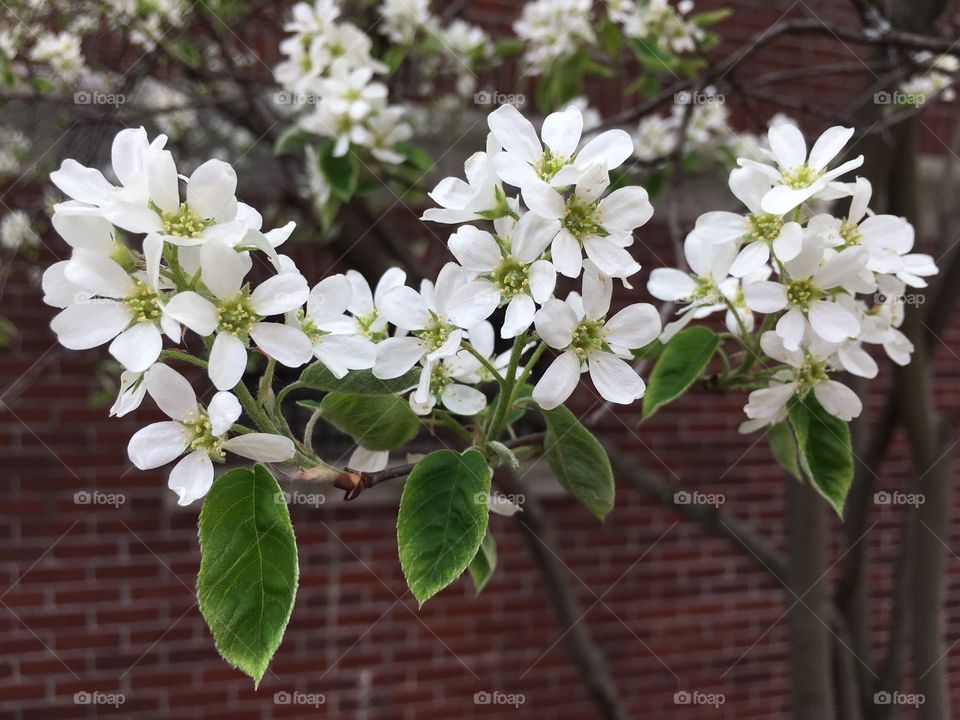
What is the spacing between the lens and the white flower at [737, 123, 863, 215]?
1.98ft

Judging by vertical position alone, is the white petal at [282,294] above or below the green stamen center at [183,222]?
below

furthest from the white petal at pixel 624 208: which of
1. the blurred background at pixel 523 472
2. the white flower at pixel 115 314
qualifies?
the blurred background at pixel 523 472

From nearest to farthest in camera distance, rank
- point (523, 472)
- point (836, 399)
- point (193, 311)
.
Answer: point (193, 311) < point (836, 399) < point (523, 472)

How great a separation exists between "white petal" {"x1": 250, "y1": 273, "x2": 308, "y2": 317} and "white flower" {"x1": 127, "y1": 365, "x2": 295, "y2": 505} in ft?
0.25

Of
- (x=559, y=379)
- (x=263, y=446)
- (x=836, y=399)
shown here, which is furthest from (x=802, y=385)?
(x=263, y=446)

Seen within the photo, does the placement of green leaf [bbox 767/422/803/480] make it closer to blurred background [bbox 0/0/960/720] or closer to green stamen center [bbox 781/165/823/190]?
green stamen center [bbox 781/165/823/190]

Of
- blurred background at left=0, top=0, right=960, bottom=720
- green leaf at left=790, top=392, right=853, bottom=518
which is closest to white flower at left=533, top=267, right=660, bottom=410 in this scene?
green leaf at left=790, top=392, right=853, bottom=518

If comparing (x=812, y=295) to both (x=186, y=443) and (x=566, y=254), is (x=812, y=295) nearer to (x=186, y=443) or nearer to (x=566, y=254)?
(x=566, y=254)

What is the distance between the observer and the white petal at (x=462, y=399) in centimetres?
63

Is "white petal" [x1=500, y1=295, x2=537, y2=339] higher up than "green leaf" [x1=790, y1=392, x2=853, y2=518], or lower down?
higher up

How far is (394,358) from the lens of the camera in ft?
1.89

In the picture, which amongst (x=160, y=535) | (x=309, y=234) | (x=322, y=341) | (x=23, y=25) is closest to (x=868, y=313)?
(x=322, y=341)

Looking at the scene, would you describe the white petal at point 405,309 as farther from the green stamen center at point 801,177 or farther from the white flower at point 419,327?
the green stamen center at point 801,177

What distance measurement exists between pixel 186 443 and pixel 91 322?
0.11m
